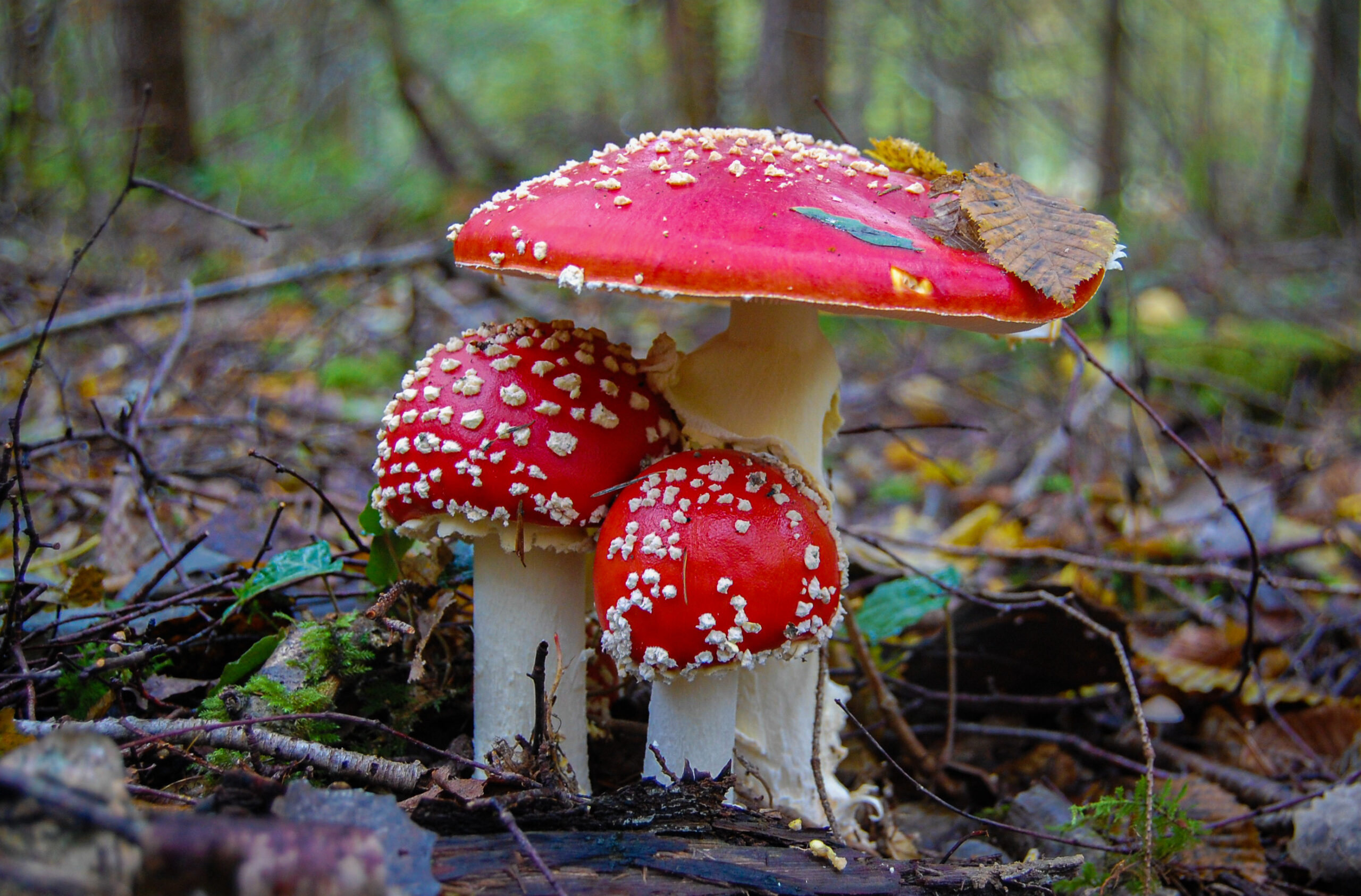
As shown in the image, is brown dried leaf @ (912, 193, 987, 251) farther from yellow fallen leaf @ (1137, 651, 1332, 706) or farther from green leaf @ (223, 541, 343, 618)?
yellow fallen leaf @ (1137, 651, 1332, 706)

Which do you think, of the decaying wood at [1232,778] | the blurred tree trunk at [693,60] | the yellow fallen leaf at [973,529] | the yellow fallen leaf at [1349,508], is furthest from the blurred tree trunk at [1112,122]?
the decaying wood at [1232,778]

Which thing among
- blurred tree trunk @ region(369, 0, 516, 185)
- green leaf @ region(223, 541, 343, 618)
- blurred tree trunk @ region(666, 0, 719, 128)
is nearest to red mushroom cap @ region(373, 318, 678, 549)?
green leaf @ region(223, 541, 343, 618)

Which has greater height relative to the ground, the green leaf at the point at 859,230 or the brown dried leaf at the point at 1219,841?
the green leaf at the point at 859,230

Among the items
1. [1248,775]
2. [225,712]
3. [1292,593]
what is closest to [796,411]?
[225,712]

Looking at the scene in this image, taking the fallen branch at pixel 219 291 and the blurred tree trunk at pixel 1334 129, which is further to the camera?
the blurred tree trunk at pixel 1334 129

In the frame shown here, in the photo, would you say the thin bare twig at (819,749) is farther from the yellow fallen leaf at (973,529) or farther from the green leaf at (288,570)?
the yellow fallen leaf at (973,529)

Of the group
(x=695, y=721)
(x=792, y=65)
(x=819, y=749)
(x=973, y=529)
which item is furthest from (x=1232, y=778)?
(x=792, y=65)
